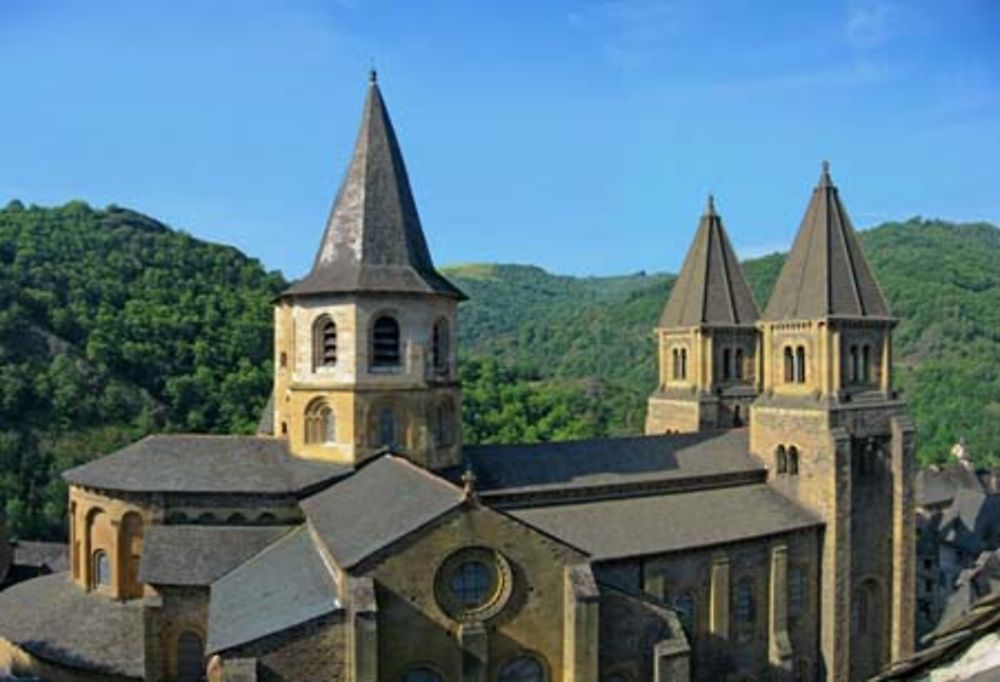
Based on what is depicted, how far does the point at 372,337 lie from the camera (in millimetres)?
27203

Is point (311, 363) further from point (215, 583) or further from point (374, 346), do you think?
point (215, 583)

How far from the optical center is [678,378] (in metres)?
40.4

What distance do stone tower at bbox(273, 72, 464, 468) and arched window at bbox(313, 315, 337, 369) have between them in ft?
0.11

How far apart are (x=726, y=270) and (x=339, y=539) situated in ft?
79.8

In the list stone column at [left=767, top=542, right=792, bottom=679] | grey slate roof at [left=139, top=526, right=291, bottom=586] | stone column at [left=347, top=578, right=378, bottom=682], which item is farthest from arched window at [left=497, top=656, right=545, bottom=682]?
stone column at [left=767, top=542, right=792, bottom=679]

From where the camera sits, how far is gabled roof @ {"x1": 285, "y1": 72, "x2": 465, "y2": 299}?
27.5 m

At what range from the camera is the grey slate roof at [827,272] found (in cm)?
3234

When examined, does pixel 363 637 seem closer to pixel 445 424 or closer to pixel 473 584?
pixel 473 584

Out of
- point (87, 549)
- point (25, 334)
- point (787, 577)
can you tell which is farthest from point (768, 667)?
point (25, 334)

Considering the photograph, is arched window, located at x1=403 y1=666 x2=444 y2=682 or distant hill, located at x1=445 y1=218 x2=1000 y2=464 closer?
arched window, located at x1=403 y1=666 x2=444 y2=682

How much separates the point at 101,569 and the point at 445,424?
11759mm

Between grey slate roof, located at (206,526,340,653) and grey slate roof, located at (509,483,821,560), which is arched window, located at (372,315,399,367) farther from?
grey slate roof, located at (509,483,821,560)

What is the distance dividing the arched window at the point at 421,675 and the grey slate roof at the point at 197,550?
6759 millimetres

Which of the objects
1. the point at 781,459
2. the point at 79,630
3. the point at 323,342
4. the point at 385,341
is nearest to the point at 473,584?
the point at 385,341
